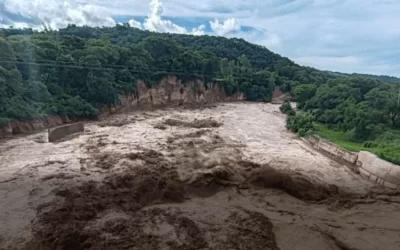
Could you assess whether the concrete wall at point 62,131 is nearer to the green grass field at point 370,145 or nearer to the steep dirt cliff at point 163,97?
the steep dirt cliff at point 163,97

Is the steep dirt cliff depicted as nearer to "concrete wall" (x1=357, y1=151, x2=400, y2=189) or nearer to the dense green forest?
the dense green forest

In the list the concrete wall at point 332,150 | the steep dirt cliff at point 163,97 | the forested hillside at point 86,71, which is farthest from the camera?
the forested hillside at point 86,71

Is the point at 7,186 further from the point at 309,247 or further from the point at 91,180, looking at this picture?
the point at 309,247

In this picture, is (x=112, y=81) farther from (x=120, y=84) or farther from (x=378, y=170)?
(x=378, y=170)

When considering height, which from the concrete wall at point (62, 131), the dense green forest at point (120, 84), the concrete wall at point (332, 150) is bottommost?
the concrete wall at point (332, 150)

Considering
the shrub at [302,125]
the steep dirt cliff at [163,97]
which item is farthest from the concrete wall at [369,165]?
the steep dirt cliff at [163,97]

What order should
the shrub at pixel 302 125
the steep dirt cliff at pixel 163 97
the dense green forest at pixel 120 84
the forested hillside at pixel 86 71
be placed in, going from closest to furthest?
the dense green forest at pixel 120 84
the steep dirt cliff at pixel 163 97
the forested hillside at pixel 86 71
the shrub at pixel 302 125

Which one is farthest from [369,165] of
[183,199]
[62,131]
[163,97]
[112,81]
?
[163,97]

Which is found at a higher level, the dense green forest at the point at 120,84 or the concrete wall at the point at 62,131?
the dense green forest at the point at 120,84
